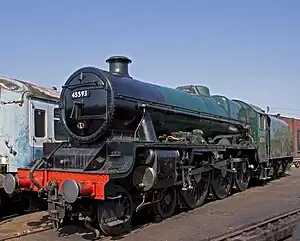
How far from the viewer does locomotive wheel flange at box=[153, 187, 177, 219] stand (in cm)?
882

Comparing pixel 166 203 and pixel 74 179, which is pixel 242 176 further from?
pixel 74 179

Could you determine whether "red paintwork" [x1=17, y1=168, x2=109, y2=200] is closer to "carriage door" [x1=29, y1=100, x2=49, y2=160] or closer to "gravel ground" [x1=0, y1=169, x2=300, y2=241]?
"gravel ground" [x1=0, y1=169, x2=300, y2=241]

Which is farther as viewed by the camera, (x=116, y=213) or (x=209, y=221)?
(x=209, y=221)

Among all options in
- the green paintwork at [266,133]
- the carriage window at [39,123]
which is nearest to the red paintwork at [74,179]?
the carriage window at [39,123]

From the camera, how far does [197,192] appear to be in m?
10.8

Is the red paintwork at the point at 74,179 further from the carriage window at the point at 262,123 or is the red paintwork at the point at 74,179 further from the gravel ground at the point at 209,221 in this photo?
the carriage window at the point at 262,123

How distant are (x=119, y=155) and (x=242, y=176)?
744 cm

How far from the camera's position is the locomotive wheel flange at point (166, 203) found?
8.82 m

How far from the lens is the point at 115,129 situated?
8.20 meters

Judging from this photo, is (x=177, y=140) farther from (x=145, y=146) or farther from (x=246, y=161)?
(x=246, y=161)

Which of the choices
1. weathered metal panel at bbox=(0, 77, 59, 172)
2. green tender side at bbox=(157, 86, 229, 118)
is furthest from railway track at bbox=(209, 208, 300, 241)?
weathered metal panel at bbox=(0, 77, 59, 172)

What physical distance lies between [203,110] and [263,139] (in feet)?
16.5

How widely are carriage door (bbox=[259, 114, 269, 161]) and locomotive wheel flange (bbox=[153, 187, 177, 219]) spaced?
6517 mm

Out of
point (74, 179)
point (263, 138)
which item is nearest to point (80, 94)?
point (74, 179)
